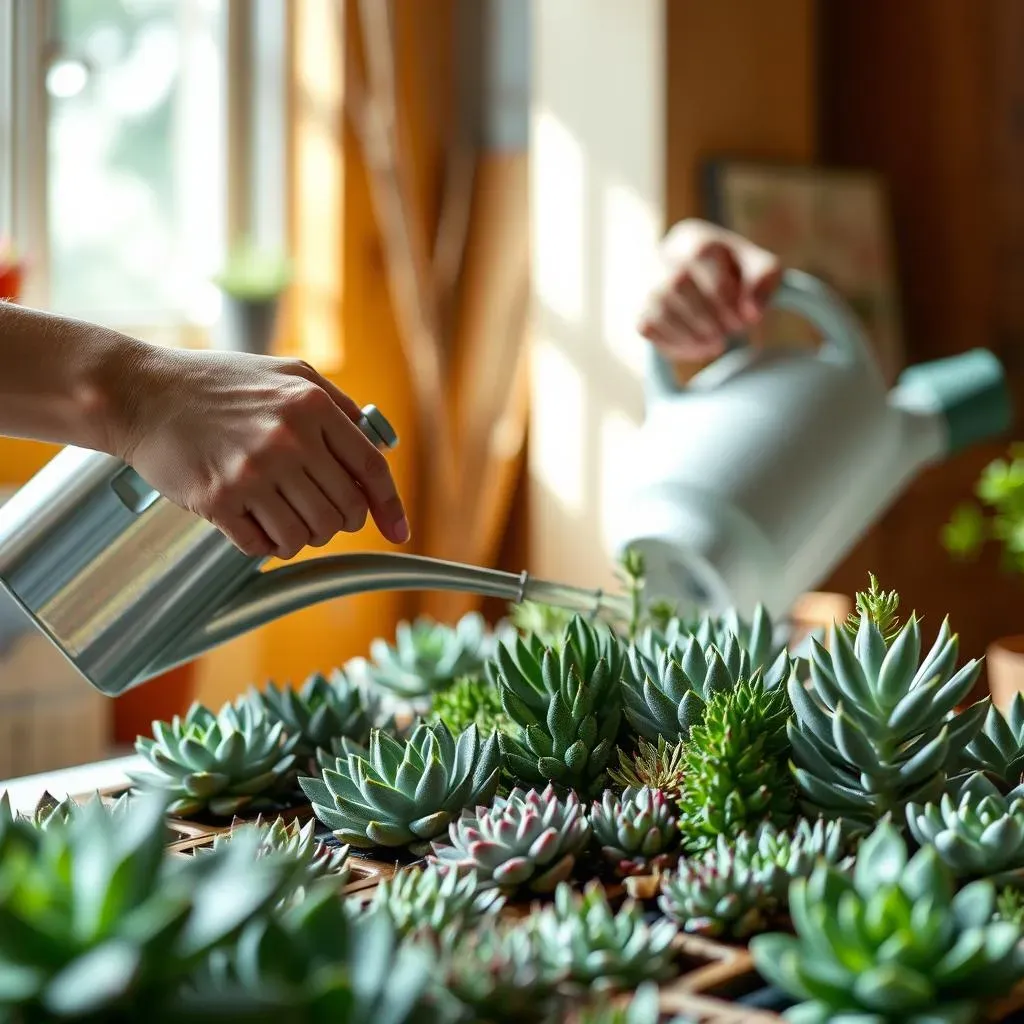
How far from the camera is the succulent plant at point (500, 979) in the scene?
476 mm

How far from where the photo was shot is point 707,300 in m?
1.24

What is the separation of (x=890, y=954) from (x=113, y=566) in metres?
0.51

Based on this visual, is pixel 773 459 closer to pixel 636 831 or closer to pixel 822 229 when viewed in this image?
pixel 636 831

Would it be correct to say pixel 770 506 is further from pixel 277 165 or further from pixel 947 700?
pixel 277 165

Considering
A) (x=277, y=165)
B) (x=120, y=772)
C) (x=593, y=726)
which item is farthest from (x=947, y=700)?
(x=277, y=165)

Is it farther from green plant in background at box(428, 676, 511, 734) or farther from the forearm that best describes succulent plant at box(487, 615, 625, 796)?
the forearm

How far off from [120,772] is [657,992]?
0.51 metres

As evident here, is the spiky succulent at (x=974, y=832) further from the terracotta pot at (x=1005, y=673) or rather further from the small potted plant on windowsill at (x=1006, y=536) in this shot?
the terracotta pot at (x=1005, y=673)

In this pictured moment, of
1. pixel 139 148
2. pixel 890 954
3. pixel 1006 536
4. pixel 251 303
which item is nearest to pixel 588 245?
pixel 251 303

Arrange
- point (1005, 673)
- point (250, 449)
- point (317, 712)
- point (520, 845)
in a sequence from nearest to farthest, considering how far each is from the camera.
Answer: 1. point (520, 845)
2. point (250, 449)
3. point (317, 712)
4. point (1005, 673)

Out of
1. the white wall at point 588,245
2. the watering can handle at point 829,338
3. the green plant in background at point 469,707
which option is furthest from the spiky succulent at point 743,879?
the white wall at point 588,245

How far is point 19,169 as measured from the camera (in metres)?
2.92

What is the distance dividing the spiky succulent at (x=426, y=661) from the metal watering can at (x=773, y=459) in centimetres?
14

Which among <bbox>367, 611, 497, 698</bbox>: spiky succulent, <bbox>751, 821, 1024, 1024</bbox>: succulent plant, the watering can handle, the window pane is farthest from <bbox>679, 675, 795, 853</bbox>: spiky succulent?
the window pane
